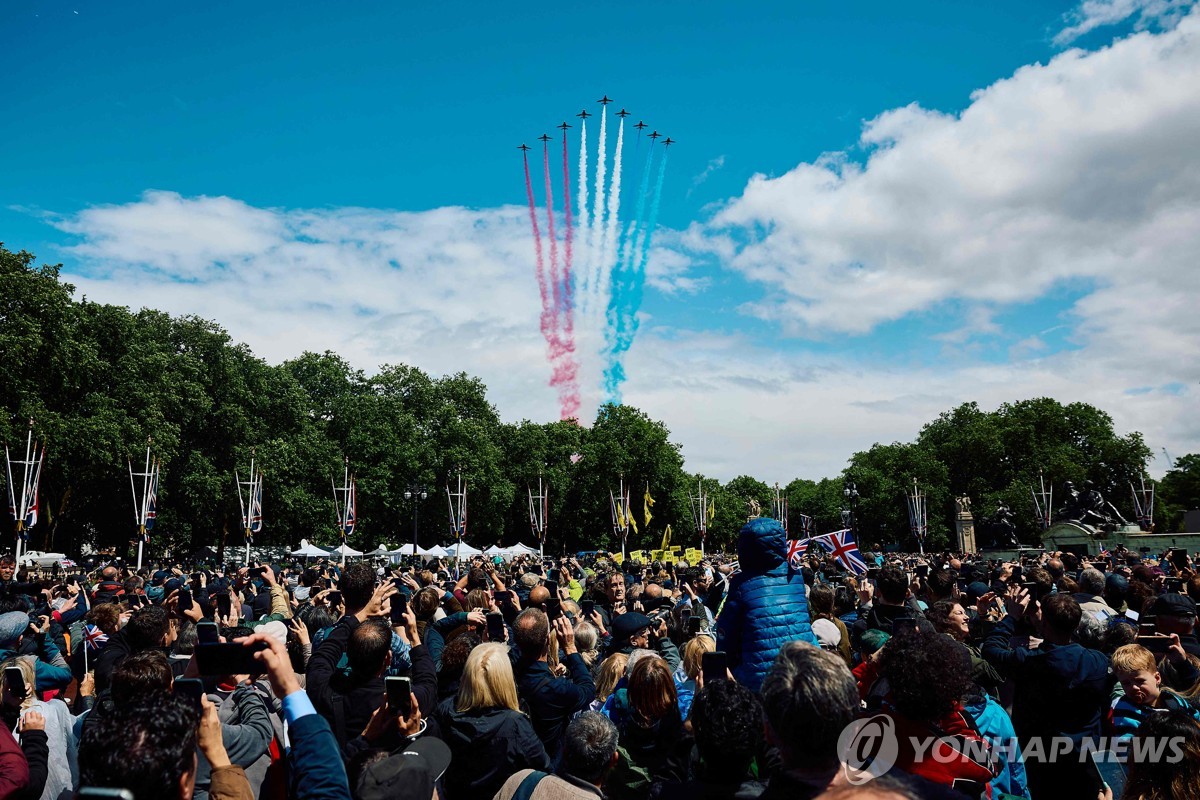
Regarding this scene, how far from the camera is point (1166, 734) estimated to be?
324 cm

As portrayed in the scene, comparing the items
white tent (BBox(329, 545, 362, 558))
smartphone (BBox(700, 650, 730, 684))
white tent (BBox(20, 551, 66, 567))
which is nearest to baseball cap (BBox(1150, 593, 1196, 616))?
smartphone (BBox(700, 650, 730, 684))

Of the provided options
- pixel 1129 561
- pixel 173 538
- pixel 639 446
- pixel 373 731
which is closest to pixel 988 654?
pixel 373 731

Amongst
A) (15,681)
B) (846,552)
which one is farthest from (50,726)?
(846,552)

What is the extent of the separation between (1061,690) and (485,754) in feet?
11.3

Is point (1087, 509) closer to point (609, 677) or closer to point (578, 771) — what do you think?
point (609, 677)

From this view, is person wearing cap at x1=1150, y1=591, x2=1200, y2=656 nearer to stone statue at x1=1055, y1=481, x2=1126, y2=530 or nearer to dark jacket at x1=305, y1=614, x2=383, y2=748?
dark jacket at x1=305, y1=614, x2=383, y2=748

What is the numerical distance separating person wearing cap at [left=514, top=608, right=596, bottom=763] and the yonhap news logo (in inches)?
90.9

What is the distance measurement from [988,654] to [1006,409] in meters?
87.9

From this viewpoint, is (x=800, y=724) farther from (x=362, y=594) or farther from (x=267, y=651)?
(x=362, y=594)

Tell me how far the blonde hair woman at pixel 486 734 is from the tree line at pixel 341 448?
35.3 metres

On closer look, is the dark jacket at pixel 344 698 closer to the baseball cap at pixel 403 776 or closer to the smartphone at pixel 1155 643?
the baseball cap at pixel 403 776

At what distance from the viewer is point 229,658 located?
2902 mm

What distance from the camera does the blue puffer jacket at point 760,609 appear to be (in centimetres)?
539

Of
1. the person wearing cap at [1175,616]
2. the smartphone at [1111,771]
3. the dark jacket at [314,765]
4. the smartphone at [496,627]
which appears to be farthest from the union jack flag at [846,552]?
the dark jacket at [314,765]
